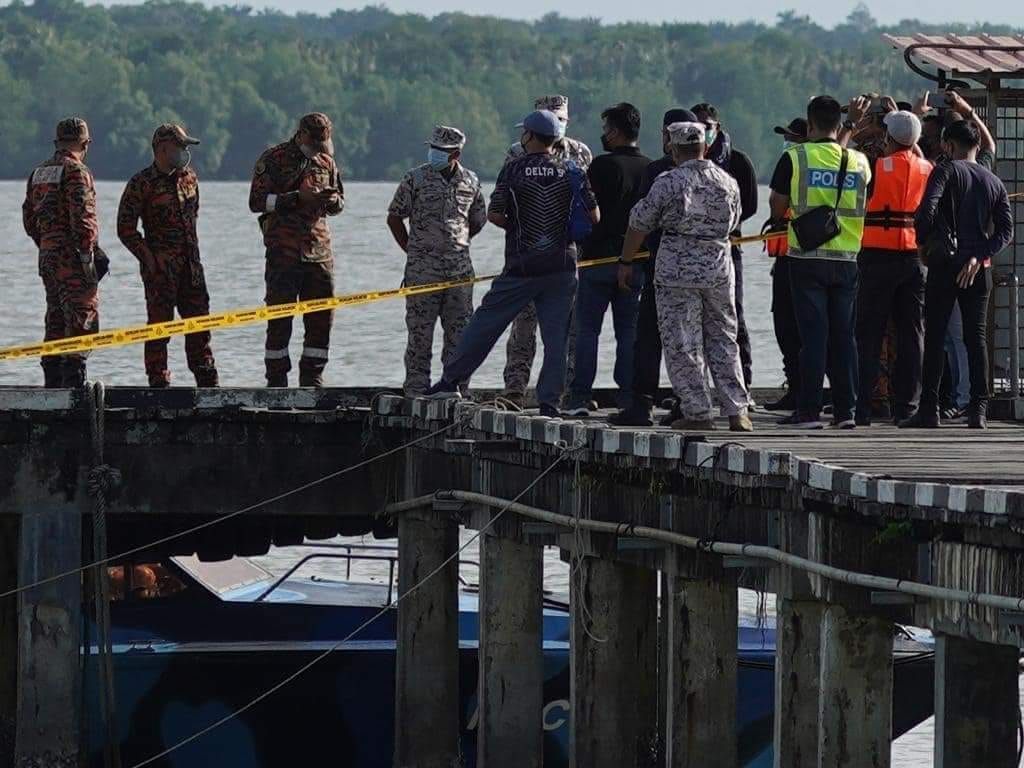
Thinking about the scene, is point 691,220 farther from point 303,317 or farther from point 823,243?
point 303,317

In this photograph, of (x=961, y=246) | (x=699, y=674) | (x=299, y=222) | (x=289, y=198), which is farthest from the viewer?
(x=299, y=222)

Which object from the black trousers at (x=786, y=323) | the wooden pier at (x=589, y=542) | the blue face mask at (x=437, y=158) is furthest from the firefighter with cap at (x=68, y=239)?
the black trousers at (x=786, y=323)

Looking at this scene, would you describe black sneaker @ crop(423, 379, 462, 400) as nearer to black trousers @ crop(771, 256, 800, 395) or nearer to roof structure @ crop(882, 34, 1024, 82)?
black trousers @ crop(771, 256, 800, 395)

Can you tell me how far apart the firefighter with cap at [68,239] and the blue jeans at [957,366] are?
5019mm

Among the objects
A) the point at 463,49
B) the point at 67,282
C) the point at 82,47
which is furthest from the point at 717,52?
the point at 67,282

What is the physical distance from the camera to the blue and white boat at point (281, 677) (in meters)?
18.0

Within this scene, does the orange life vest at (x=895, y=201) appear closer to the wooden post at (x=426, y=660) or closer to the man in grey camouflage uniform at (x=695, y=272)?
the man in grey camouflage uniform at (x=695, y=272)

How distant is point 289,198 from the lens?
18.5 meters

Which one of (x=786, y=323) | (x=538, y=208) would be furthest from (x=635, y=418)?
(x=786, y=323)

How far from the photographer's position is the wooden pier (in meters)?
12.9

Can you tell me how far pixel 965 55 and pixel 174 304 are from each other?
4995 millimetres

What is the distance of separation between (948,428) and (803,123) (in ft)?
7.08

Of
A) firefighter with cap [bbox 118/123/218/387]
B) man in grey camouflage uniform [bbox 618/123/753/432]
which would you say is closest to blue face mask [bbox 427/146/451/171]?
firefighter with cap [bbox 118/123/218/387]

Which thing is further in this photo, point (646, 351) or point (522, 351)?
point (522, 351)
